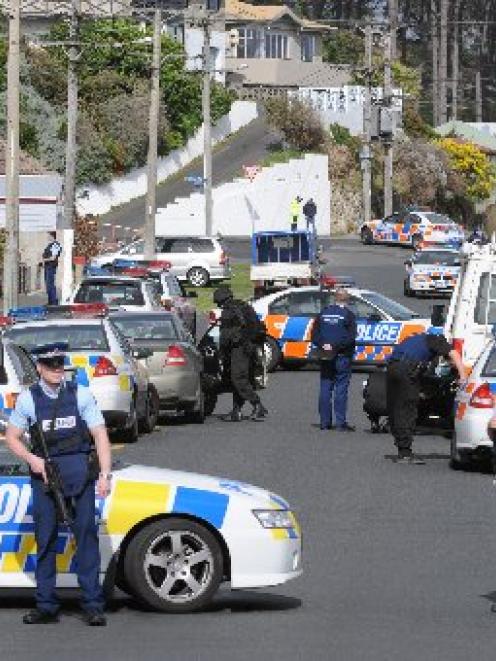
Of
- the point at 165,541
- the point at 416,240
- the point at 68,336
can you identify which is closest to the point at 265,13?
the point at 416,240

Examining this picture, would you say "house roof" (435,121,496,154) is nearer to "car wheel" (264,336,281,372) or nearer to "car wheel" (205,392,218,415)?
"car wheel" (264,336,281,372)

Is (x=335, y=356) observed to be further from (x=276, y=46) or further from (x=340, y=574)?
(x=276, y=46)

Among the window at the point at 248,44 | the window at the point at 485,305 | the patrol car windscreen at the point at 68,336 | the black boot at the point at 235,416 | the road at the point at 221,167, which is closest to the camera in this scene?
the patrol car windscreen at the point at 68,336

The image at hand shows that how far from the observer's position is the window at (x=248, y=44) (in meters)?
119

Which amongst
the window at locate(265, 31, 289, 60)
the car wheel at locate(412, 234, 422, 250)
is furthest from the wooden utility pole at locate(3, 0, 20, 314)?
the window at locate(265, 31, 289, 60)

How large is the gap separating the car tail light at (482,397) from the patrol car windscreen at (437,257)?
124ft

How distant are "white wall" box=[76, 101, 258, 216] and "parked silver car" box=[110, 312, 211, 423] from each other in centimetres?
5602

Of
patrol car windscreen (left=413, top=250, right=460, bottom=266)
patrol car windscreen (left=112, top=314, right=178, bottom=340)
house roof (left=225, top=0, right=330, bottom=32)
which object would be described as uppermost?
house roof (left=225, top=0, right=330, bottom=32)

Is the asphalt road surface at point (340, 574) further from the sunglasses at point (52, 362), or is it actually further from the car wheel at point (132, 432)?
the sunglasses at point (52, 362)

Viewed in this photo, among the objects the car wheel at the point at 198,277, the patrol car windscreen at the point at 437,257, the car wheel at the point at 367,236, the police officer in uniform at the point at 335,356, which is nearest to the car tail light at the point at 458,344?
the police officer in uniform at the point at 335,356

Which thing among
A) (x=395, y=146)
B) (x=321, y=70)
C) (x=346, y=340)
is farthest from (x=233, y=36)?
(x=346, y=340)

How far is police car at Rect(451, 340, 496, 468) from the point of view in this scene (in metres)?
22.5

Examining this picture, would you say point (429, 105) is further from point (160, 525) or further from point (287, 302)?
point (160, 525)

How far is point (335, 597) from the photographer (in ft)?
47.3
